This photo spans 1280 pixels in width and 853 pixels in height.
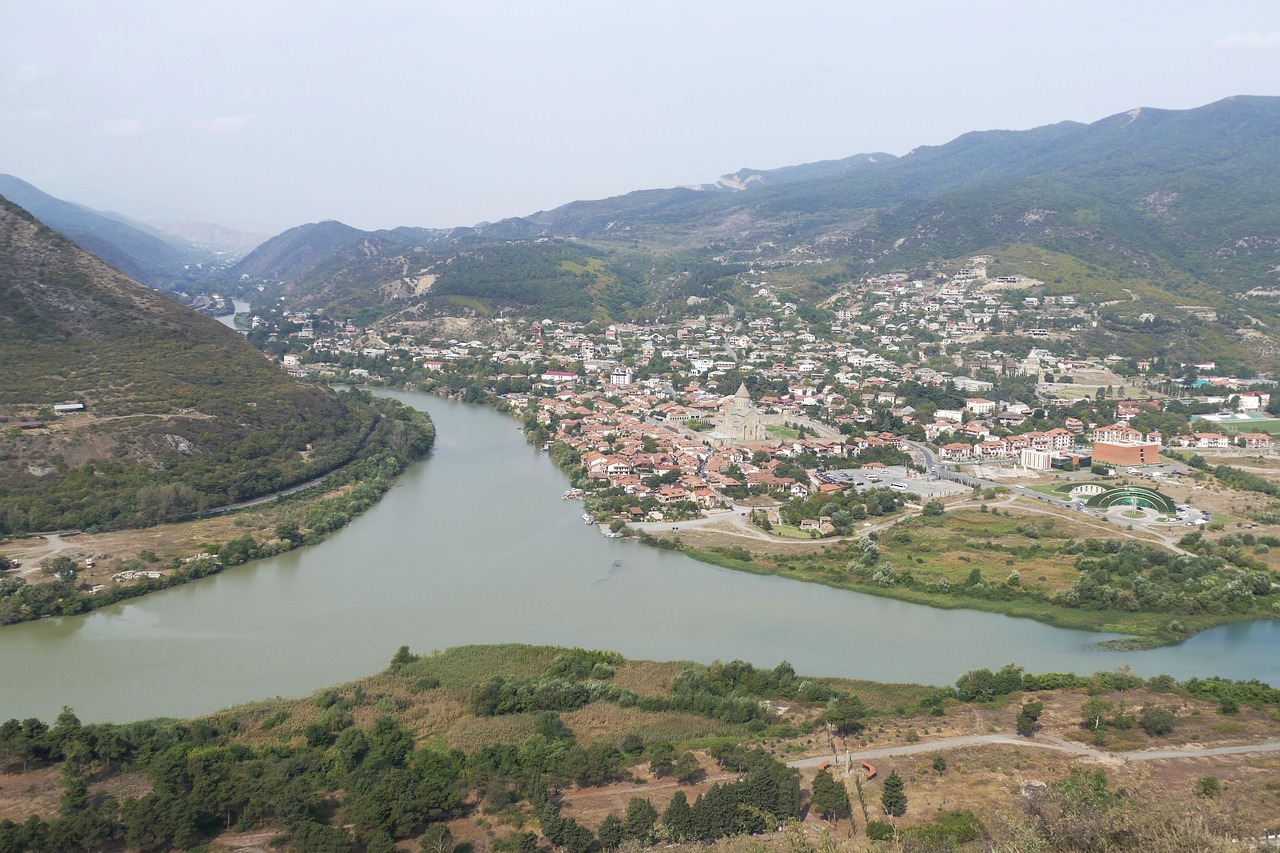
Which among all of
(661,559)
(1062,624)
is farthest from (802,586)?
(1062,624)

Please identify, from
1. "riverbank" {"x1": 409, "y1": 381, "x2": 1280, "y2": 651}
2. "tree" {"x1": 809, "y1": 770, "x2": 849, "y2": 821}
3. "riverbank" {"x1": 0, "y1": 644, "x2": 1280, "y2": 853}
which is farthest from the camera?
"riverbank" {"x1": 409, "y1": 381, "x2": 1280, "y2": 651}

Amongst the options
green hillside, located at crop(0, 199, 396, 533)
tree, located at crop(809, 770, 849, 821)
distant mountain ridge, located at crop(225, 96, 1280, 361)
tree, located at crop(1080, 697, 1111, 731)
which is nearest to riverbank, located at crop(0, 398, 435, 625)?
green hillside, located at crop(0, 199, 396, 533)

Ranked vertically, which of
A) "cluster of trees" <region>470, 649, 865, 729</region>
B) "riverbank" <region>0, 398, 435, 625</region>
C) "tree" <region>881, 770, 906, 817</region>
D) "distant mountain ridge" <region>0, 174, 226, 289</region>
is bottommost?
"cluster of trees" <region>470, 649, 865, 729</region>

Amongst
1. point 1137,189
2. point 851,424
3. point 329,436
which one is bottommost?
point 851,424

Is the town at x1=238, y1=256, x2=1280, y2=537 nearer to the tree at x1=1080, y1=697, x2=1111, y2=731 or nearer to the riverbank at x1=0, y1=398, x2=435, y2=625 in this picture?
the riverbank at x1=0, y1=398, x2=435, y2=625

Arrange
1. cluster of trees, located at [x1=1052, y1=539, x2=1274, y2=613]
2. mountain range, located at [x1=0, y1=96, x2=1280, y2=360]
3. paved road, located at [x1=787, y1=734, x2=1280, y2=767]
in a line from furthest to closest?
mountain range, located at [x1=0, y1=96, x2=1280, y2=360], cluster of trees, located at [x1=1052, y1=539, x2=1274, y2=613], paved road, located at [x1=787, y1=734, x2=1280, y2=767]

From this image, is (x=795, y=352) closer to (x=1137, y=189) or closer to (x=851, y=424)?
(x=851, y=424)
